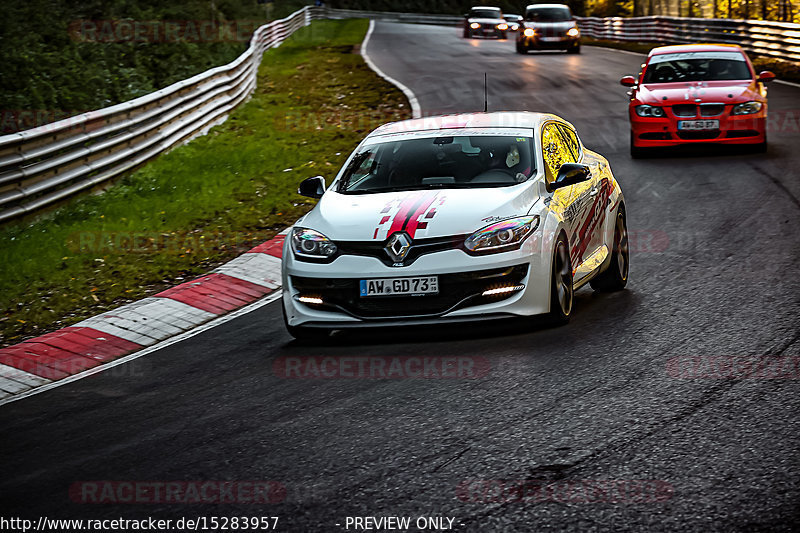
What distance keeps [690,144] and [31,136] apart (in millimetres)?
9817

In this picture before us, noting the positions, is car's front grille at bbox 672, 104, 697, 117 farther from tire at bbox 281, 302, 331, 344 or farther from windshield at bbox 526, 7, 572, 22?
windshield at bbox 526, 7, 572, 22

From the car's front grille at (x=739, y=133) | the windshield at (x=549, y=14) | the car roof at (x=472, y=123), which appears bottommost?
the windshield at (x=549, y=14)

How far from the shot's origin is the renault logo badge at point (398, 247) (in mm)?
7820

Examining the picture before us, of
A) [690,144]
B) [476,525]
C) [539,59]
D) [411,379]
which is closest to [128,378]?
[411,379]

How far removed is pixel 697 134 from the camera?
17.3 metres

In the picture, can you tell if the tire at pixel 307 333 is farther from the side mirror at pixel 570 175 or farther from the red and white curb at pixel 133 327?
the side mirror at pixel 570 175

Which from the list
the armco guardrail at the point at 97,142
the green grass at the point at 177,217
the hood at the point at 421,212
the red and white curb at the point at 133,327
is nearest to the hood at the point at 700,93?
the green grass at the point at 177,217

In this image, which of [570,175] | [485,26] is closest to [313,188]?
[570,175]

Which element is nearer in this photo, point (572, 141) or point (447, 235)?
point (447, 235)

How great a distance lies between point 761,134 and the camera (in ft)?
56.7

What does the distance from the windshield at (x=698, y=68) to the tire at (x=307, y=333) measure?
11391 mm

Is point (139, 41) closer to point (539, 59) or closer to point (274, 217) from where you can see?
point (274, 217)

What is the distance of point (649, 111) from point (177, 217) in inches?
305

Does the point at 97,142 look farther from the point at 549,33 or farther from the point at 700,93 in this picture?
the point at 549,33
